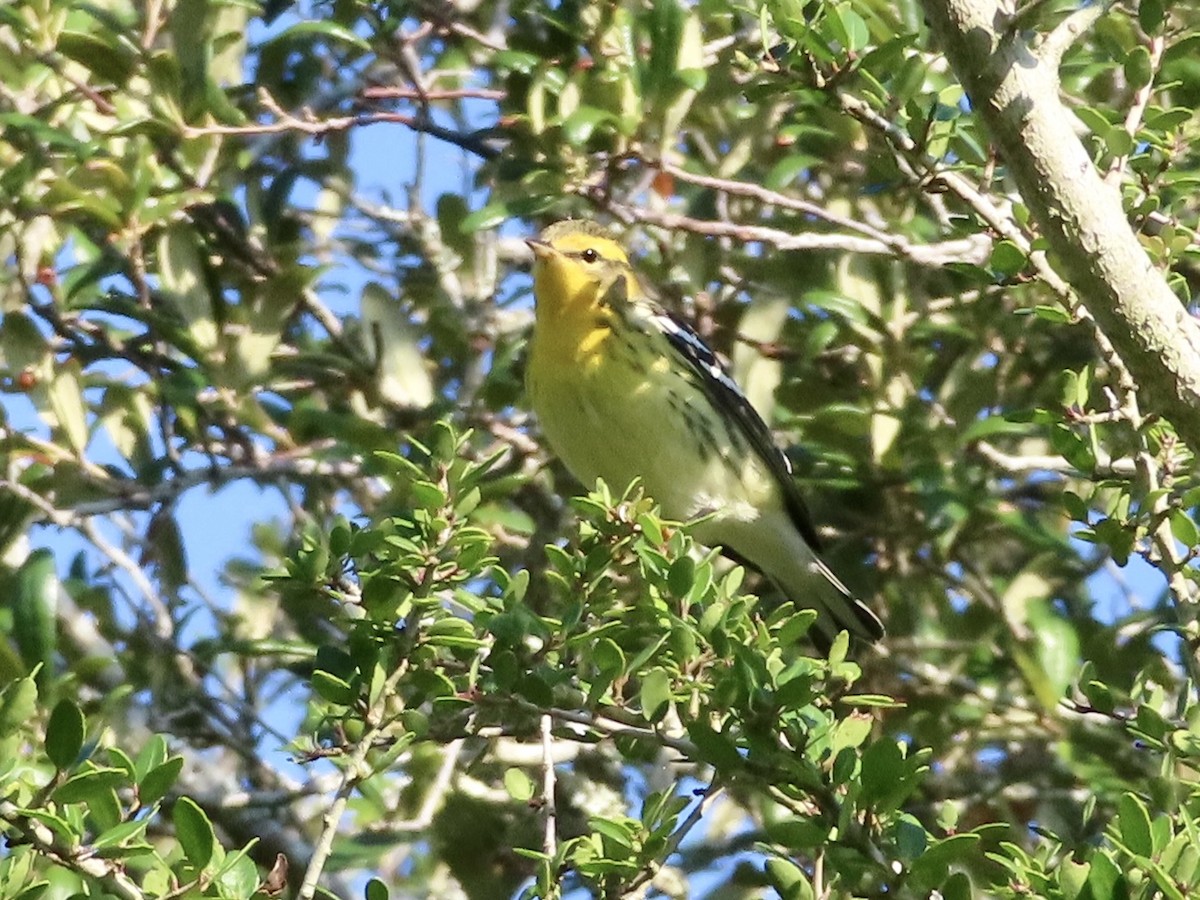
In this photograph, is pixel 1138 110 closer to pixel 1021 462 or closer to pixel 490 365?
pixel 1021 462

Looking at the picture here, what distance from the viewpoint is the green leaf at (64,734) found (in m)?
2.14

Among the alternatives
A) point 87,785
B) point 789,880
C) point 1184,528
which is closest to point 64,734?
point 87,785

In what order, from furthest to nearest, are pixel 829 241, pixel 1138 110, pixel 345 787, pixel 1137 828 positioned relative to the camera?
pixel 829 241 → pixel 1138 110 → pixel 345 787 → pixel 1137 828

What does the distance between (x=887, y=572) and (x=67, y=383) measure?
7.20 feet

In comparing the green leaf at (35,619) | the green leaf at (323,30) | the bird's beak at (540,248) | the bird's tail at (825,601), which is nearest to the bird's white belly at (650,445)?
the bird's tail at (825,601)

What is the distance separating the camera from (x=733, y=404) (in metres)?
4.87

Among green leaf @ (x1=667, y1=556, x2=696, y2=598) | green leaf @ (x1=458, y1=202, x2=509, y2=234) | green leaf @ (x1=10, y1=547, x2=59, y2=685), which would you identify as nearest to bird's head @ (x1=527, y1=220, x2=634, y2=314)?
green leaf @ (x1=458, y1=202, x2=509, y2=234)

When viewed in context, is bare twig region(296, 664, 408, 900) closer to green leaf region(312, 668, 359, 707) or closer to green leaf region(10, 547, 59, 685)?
green leaf region(312, 668, 359, 707)

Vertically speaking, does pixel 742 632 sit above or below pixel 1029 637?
above

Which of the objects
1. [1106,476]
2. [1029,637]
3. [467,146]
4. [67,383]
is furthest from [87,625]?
[1106,476]

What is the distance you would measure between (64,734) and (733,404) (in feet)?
9.66

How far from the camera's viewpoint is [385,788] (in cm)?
476

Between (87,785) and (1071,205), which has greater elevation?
(1071,205)

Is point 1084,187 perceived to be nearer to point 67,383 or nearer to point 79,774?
point 79,774
